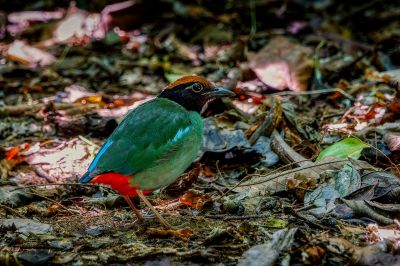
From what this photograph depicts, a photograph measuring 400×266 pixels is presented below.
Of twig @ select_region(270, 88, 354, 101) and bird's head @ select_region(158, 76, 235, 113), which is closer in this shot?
bird's head @ select_region(158, 76, 235, 113)

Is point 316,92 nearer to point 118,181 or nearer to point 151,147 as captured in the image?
point 151,147

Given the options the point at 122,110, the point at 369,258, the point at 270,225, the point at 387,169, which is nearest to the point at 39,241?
the point at 270,225

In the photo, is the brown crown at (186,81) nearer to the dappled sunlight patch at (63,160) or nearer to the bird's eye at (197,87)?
the bird's eye at (197,87)

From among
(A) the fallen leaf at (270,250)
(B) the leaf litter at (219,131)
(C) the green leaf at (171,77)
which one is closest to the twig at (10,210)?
(B) the leaf litter at (219,131)

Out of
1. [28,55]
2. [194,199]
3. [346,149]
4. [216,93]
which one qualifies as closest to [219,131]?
[216,93]

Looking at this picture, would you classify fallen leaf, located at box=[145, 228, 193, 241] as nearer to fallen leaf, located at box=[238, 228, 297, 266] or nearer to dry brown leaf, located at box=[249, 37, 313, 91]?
fallen leaf, located at box=[238, 228, 297, 266]

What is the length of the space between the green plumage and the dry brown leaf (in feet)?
8.54

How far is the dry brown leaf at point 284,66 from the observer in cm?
677

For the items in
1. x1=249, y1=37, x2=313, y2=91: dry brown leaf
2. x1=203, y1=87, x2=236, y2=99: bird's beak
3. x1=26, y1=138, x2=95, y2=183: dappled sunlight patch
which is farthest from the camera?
x1=249, y1=37, x2=313, y2=91: dry brown leaf

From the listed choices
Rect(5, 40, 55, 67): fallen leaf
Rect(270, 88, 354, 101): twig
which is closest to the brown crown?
Rect(270, 88, 354, 101): twig

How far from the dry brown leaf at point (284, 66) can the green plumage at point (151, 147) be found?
2.60 metres

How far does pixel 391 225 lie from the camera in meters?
3.62

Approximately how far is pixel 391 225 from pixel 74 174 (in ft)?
8.90

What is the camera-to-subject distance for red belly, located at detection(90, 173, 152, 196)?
156 inches
